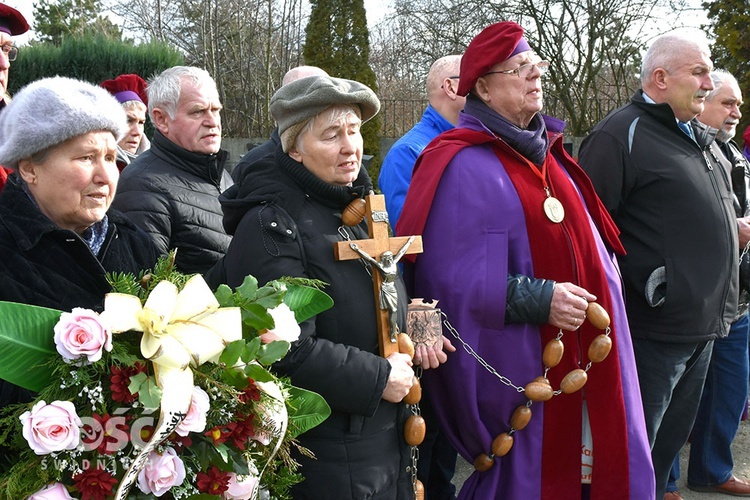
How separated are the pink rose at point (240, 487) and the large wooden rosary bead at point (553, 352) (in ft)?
4.69

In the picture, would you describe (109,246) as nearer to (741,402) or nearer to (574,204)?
(574,204)

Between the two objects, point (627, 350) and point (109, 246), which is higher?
point (109, 246)

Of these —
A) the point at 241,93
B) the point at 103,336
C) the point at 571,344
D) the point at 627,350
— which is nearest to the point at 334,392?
the point at 103,336

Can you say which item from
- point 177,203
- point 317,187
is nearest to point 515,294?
point 317,187

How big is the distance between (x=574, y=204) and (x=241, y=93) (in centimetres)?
1349

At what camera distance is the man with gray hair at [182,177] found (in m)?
3.38

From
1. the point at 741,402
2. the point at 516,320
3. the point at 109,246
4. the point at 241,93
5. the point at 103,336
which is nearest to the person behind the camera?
the point at 103,336

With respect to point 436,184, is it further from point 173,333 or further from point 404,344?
point 173,333

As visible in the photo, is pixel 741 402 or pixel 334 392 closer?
pixel 334 392

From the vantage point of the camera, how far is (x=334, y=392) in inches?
93.3

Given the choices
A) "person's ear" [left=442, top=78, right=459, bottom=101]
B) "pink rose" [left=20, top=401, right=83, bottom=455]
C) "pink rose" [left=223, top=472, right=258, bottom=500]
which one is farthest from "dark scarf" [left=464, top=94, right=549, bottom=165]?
"pink rose" [left=20, top=401, right=83, bottom=455]

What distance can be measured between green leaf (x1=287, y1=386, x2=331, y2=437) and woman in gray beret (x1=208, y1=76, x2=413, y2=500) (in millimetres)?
224

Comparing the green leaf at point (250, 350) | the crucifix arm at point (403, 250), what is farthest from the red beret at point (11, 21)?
the green leaf at point (250, 350)

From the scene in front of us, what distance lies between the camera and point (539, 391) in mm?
2936
